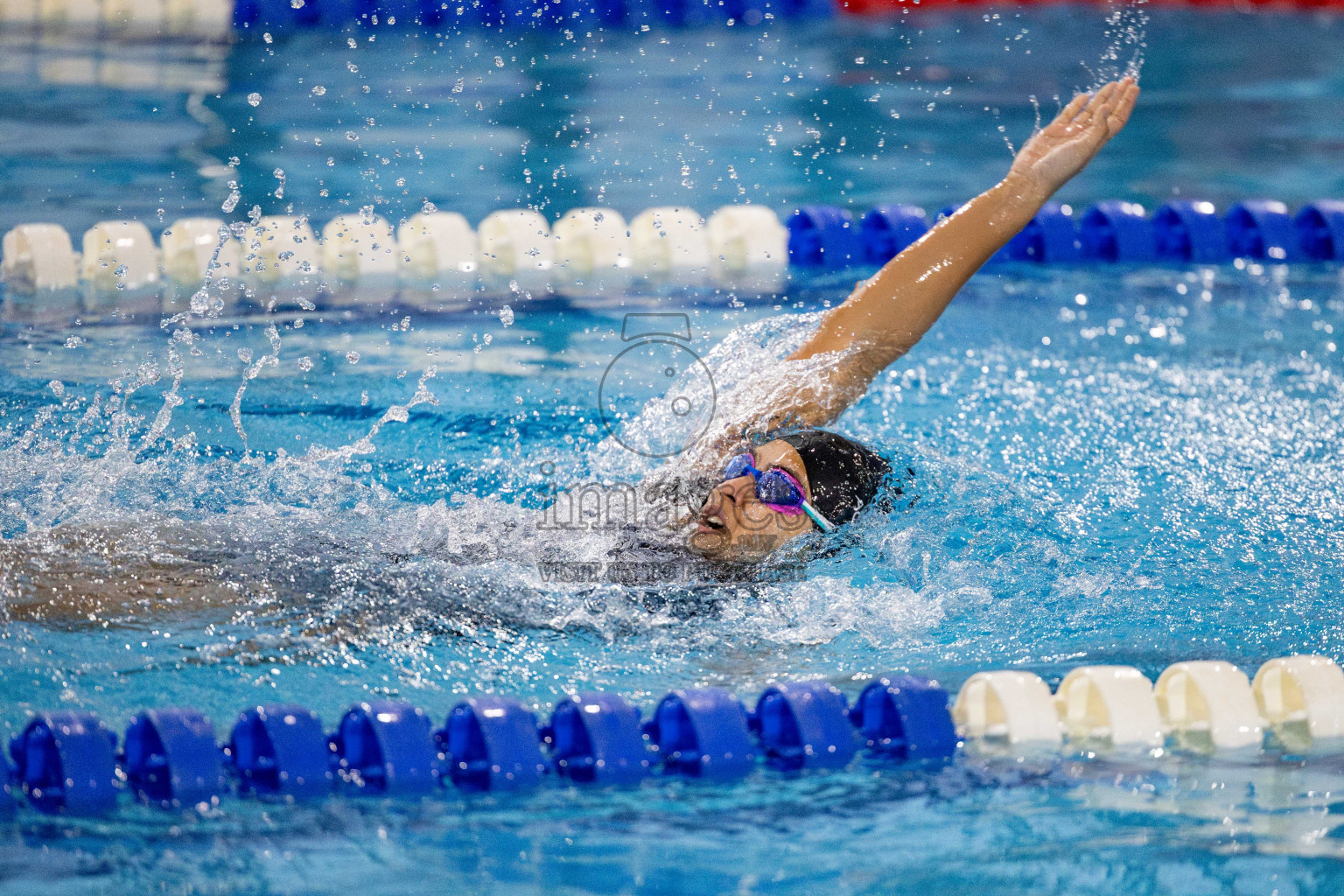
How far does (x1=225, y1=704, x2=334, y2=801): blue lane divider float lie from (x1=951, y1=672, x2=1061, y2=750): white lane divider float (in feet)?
3.16

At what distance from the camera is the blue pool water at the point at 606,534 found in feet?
6.18

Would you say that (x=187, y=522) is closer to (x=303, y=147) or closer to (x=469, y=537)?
(x=469, y=537)

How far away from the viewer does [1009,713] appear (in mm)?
2166

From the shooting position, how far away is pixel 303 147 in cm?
571

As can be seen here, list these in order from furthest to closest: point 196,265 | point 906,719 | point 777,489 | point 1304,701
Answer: point 196,265 → point 777,489 → point 1304,701 → point 906,719

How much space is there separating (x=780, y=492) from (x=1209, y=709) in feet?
2.53

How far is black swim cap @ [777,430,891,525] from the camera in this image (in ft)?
8.10

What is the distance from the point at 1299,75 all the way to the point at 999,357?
427 centimetres

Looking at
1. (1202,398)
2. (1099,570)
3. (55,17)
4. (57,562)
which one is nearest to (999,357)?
(1202,398)

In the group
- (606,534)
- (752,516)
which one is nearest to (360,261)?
(606,534)

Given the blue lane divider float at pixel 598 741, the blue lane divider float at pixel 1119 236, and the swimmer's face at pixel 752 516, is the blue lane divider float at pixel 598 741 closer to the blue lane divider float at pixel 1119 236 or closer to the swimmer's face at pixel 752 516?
the swimmer's face at pixel 752 516

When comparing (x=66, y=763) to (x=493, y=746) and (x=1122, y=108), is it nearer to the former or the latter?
(x=493, y=746)

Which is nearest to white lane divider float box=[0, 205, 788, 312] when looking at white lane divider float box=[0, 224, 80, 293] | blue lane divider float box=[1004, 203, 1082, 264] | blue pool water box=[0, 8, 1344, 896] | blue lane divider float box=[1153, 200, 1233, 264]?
white lane divider float box=[0, 224, 80, 293]

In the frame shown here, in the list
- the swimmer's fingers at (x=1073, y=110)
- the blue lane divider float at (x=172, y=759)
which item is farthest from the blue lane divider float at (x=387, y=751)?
the swimmer's fingers at (x=1073, y=110)
